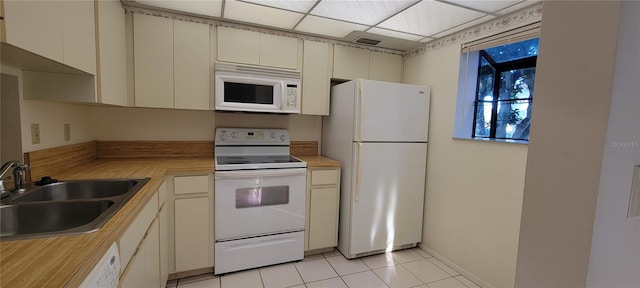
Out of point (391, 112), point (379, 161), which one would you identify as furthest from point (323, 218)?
point (391, 112)

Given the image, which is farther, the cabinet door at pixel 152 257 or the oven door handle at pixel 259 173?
the oven door handle at pixel 259 173

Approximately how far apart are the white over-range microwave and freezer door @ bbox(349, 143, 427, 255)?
78cm

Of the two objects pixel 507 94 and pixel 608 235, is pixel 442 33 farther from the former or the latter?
pixel 608 235

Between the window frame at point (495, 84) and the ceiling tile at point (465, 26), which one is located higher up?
the ceiling tile at point (465, 26)

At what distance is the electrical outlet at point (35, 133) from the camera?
4.81 ft

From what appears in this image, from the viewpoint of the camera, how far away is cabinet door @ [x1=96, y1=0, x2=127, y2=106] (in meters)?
1.56

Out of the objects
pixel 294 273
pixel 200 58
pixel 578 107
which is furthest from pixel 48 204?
pixel 578 107

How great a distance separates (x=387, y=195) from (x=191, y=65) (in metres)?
2.11

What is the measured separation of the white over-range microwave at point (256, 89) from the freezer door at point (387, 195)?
78 cm

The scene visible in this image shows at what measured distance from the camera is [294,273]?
2.26 meters

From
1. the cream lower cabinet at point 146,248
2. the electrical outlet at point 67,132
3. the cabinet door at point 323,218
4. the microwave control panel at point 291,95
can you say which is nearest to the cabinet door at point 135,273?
the cream lower cabinet at point 146,248

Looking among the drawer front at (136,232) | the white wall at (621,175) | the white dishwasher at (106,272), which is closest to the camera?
the white wall at (621,175)

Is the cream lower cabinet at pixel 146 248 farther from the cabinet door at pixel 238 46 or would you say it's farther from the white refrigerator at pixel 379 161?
the white refrigerator at pixel 379 161

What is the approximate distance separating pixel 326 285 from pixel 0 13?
2.23 m
